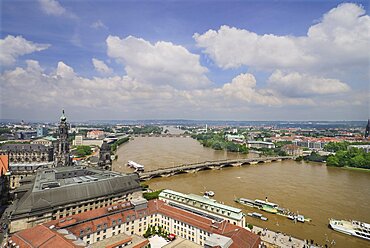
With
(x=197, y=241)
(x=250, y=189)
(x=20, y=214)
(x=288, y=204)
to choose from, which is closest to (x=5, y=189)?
(x=20, y=214)

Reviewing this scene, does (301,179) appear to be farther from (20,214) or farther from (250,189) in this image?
(20,214)

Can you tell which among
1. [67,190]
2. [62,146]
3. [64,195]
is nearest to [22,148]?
[62,146]

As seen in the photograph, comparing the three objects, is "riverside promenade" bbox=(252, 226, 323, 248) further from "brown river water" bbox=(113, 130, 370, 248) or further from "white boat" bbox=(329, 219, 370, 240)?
"white boat" bbox=(329, 219, 370, 240)

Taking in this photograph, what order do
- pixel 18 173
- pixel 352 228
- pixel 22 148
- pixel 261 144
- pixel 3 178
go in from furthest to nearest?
pixel 261 144
pixel 22 148
pixel 18 173
pixel 3 178
pixel 352 228

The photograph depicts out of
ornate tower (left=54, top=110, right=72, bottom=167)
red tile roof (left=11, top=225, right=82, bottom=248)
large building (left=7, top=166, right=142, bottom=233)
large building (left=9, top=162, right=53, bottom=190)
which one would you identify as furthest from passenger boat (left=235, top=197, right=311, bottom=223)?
large building (left=9, top=162, right=53, bottom=190)

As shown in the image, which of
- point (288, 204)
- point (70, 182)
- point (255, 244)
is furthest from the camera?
point (288, 204)

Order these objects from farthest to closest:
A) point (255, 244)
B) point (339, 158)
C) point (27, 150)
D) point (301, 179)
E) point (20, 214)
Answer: point (339, 158)
point (27, 150)
point (301, 179)
point (20, 214)
point (255, 244)

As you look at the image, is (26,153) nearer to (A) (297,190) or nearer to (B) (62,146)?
(B) (62,146)
